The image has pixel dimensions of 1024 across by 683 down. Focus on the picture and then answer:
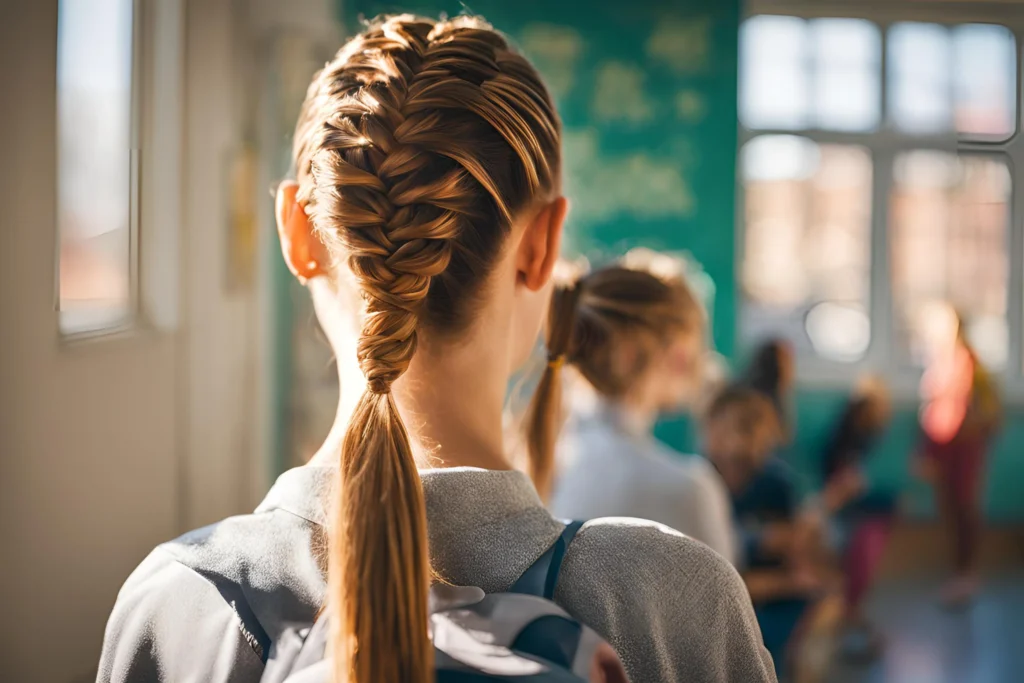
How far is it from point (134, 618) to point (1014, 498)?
18.1 ft

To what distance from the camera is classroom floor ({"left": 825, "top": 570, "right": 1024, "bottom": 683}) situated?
10.6 ft

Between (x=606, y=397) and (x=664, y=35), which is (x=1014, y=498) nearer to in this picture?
(x=664, y=35)

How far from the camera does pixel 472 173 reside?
0.62 meters

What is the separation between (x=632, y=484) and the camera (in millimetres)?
1583

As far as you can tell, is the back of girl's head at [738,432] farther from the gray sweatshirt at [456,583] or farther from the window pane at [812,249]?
the window pane at [812,249]

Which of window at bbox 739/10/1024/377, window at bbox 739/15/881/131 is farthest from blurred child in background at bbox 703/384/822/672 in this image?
window at bbox 739/15/881/131

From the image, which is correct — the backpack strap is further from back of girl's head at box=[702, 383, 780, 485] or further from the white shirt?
back of girl's head at box=[702, 383, 780, 485]

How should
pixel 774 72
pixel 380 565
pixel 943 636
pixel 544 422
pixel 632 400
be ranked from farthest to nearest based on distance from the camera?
pixel 774 72
pixel 943 636
pixel 632 400
pixel 544 422
pixel 380 565

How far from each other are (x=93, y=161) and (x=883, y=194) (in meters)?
5.19

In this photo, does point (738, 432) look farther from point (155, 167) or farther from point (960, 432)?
point (960, 432)

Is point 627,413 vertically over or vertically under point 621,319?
under

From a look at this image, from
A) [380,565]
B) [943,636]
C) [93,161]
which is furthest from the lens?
[943,636]

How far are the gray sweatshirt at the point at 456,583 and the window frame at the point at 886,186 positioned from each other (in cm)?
451

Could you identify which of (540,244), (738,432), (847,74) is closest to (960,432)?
(847,74)
